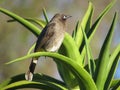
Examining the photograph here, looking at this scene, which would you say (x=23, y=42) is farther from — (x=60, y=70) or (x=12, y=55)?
(x=60, y=70)

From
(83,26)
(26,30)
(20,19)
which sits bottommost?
(20,19)

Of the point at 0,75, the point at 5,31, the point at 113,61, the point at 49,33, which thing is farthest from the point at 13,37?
the point at 113,61

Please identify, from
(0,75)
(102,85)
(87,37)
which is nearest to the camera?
(102,85)

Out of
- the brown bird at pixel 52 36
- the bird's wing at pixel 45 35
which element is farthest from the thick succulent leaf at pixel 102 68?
the bird's wing at pixel 45 35

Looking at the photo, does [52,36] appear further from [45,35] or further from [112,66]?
[112,66]

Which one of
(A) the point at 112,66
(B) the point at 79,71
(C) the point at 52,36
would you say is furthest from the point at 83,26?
(B) the point at 79,71

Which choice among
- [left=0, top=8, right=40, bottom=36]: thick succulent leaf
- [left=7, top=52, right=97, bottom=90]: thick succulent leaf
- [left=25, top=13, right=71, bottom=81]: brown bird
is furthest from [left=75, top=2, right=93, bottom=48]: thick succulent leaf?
[left=7, top=52, right=97, bottom=90]: thick succulent leaf

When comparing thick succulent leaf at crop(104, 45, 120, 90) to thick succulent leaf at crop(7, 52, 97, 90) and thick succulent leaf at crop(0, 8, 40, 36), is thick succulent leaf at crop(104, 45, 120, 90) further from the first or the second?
thick succulent leaf at crop(0, 8, 40, 36)
